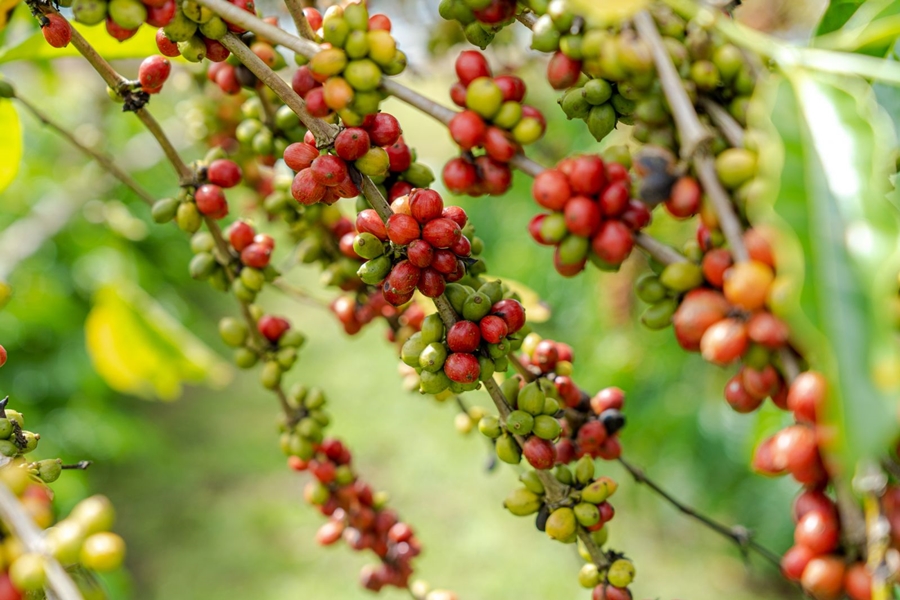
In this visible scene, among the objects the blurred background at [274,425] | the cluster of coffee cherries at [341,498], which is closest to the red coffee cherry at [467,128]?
the cluster of coffee cherries at [341,498]

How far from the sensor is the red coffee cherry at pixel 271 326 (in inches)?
39.9

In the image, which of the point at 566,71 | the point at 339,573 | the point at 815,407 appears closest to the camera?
the point at 815,407

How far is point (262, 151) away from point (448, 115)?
37 centimetres

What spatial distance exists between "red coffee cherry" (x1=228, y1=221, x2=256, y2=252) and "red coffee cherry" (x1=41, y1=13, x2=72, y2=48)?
11.8 inches

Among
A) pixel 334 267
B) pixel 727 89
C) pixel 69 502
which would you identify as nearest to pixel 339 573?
pixel 69 502

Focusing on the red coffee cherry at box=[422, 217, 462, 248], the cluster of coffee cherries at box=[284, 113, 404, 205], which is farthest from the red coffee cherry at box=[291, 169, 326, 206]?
the red coffee cherry at box=[422, 217, 462, 248]

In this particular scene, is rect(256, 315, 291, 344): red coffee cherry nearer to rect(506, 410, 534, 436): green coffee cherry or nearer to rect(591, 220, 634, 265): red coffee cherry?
rect(506, 410, 534, 436): green coffee cherry

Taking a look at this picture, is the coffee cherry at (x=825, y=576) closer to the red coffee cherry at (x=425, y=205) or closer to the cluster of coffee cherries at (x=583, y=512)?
the cluster of coffee cherries at (x=583, y=512)

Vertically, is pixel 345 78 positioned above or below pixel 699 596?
above

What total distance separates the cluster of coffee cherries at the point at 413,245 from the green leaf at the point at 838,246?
0.27 metres

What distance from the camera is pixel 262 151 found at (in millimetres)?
905

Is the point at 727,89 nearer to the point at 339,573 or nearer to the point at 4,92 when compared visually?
the point at 4,92

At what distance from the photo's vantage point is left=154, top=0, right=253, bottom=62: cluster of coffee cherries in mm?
609

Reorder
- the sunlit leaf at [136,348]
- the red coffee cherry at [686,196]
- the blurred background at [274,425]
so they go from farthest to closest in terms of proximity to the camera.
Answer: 1. the blurred background at [274,425]
2. the sunlit leaf at [136,348]
3. the red coffee cherry at [686,196]
